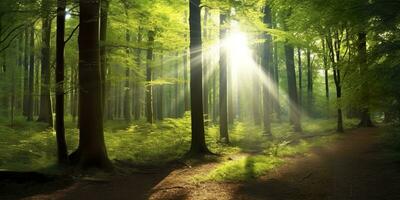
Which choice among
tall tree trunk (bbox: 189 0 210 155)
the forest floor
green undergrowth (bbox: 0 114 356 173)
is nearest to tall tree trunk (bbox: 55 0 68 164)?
green undergrowth (bbox: 0 114 356 173)

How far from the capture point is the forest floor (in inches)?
308

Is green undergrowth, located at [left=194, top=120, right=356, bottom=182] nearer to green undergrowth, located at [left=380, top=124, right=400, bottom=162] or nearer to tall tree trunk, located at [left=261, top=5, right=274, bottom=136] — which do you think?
tall tree trunk, located at [left=261, top=5, right=274, bottom=136]

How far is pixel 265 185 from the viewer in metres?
8.89

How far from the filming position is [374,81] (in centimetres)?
877

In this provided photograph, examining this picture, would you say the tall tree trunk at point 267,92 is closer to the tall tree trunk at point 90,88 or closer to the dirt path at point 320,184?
the dirt path at point 320,184

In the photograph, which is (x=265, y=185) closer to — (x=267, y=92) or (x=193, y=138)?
(x=193, y=138)

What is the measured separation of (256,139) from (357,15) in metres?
13.1

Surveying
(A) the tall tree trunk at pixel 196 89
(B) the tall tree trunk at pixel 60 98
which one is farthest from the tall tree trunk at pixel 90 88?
(A) the tall tree trunk at pixel 196 89

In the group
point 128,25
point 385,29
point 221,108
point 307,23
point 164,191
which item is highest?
point 128,25

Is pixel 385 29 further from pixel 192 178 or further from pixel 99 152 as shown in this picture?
pixel 99 152

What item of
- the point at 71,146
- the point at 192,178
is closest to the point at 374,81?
the point at 192,178

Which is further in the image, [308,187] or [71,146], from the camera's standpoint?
[71,146]

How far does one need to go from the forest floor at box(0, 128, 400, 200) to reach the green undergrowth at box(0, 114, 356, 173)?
57.9 inches

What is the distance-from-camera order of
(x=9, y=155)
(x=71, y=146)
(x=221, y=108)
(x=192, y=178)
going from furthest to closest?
(x=221, y=108)
(x=71, y=146)
(x=9, y=155)
(x=192, y=178)
